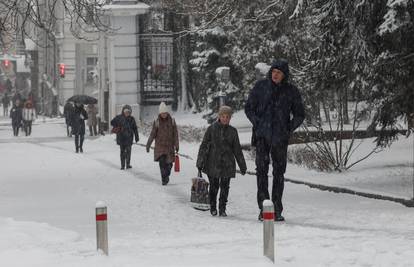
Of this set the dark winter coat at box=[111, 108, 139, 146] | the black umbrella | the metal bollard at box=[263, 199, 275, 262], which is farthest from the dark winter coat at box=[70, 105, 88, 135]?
the metal bollard at box=[263, 199, 275, 262]

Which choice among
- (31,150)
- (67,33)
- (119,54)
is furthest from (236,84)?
(67,33)

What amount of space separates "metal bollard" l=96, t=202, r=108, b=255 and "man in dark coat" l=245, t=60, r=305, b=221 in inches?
156

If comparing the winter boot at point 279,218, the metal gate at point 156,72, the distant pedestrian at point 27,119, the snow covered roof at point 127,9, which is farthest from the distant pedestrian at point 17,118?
the winter boot at point 279,218

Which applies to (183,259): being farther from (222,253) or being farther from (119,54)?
(119,54)

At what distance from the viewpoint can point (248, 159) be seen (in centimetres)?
2572

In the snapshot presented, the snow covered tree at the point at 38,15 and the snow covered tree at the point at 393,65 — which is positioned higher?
the snow covered tree at the point at 38,15

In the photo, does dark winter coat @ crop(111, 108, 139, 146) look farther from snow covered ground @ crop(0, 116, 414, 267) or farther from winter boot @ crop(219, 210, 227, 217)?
winter boot @ crop(219, 210, 227, 217)

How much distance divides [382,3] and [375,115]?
2.84m

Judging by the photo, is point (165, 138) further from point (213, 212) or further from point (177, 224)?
point (177, 224)

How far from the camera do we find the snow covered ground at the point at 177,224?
381 inches

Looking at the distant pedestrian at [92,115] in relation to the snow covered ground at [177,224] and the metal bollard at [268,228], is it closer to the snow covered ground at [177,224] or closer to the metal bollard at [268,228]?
the snow covered ground at [177,224]

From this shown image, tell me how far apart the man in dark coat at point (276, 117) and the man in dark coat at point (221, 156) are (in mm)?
932

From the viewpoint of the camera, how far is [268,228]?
8758mm

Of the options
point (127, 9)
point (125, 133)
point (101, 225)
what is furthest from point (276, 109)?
point (127, 9)
